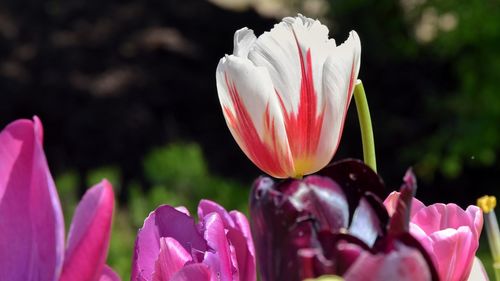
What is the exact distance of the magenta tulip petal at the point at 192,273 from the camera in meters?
0.40

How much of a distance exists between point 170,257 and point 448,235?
4.5 inches

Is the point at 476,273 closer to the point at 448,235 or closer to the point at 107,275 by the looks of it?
the point at 448,235

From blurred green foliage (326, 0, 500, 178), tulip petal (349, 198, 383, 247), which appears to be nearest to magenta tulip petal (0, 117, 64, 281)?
tulip petal (349, 198, 383, 247)

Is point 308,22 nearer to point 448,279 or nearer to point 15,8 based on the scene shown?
point 448,279

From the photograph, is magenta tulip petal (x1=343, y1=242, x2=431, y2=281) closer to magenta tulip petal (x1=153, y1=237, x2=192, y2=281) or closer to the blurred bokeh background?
magenta tulip petal (x1=153, y1=237, x2=192, y2=281)

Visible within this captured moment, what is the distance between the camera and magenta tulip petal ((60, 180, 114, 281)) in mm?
343

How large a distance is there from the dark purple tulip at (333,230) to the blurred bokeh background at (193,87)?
196 inches

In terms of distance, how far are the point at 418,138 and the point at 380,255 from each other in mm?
5972

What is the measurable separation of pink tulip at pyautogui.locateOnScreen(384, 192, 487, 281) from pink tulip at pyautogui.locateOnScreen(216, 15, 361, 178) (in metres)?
0.07

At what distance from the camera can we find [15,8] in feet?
20.6

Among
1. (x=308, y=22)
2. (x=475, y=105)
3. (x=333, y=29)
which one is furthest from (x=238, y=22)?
(x=308, y=22)

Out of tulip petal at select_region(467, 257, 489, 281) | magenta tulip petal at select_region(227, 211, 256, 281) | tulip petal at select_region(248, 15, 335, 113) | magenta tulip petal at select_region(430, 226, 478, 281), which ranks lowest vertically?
magenta tulip petal at select_region(227, 211, 256, 281)

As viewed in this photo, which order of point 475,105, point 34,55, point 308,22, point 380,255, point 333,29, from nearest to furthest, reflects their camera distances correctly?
point 380,255
point 308,22
point 475,105
point 34,55
point 333,29

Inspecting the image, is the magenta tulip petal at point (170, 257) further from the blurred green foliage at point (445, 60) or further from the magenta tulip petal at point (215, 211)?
the blurred green foliage at point (445, 60)
